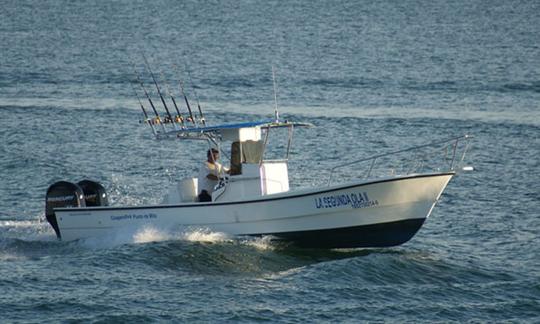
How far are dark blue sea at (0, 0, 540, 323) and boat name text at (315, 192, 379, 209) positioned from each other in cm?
109

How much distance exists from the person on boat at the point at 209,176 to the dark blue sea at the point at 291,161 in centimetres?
103

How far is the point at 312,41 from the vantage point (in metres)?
71.9

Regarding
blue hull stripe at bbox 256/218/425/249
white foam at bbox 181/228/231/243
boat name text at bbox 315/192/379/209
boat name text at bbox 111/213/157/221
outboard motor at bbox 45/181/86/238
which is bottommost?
blue hull stripe at bbox 256/218/425/249

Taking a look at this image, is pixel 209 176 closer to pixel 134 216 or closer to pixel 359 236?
pixel 134 216

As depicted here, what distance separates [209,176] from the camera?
2505 centimetres

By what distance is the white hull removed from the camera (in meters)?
23.6

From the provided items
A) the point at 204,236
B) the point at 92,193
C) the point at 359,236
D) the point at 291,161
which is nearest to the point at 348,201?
the point at 359,236

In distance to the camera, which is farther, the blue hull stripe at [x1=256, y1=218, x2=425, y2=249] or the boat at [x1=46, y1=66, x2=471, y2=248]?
the blue hull stripe at [x1=256, y1=218, x2=425, y2=249]

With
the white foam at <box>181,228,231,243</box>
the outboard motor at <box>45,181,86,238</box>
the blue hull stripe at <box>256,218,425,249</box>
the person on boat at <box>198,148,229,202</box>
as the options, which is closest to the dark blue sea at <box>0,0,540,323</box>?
the white foam at <box>181,228,231,243</box>

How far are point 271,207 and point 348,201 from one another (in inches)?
61.3

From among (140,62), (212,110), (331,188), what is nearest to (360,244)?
(331,188)

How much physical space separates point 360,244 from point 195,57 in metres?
38.4

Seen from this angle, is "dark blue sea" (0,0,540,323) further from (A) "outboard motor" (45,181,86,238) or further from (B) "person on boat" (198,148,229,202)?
(B) "person on boat" (198,148,229,202)

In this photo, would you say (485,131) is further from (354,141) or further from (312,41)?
(312,41)
